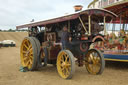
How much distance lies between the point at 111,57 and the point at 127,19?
4556 mm

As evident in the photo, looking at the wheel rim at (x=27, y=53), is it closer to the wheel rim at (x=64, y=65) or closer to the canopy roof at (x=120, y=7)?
the wheel rim at (x=64, y=65)

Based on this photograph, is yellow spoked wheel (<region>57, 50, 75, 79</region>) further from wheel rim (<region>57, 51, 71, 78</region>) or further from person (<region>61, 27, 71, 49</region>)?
person (<region>61, 27, 71, 49</region>)

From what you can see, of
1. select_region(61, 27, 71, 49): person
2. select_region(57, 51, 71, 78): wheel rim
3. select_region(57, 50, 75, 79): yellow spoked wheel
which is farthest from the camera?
select_region(61, 27, 71, 49): person

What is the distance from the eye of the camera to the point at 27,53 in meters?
7.15

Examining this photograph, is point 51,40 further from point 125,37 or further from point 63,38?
point 125,37

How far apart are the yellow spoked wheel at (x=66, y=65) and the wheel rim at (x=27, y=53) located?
1.77m

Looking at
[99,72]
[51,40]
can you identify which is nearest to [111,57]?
[99,72]

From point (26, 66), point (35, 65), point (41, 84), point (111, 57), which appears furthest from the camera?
point (111, 57)

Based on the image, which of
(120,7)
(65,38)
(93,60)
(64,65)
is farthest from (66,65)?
(120,7)

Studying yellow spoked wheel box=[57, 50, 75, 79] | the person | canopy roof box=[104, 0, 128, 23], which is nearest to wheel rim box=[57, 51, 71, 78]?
yellow spoked wheel box=[57, 50, 75, 79]

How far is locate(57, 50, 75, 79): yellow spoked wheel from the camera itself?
5059 mm

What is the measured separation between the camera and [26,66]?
7.14m

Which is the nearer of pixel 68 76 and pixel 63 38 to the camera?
pixel 68 76

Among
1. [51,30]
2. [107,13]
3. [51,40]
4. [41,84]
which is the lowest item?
[41,84]
